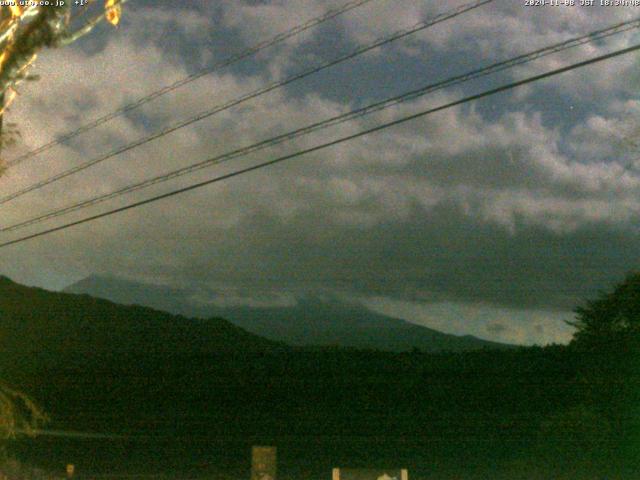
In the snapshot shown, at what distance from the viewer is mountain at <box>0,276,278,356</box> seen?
32.4m

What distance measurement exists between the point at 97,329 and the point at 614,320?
20268 millimetres

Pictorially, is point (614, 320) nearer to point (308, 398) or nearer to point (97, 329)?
point (308, 398)

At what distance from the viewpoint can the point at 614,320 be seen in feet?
79.6

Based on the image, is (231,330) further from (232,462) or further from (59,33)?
(59,33)

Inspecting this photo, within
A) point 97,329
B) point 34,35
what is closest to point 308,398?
point 97,329

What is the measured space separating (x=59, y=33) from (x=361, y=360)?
22615mm

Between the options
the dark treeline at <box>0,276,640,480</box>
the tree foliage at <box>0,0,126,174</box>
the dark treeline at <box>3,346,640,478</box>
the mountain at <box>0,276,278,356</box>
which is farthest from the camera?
the mountain at <box>0,276,278,356</box>

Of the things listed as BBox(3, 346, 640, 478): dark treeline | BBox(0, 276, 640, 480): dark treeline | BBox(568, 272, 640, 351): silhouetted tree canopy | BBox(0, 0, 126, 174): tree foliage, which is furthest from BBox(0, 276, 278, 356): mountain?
BBox(0, 0, 126, 174): tree foliage

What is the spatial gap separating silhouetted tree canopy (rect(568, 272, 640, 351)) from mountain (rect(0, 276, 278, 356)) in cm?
1274

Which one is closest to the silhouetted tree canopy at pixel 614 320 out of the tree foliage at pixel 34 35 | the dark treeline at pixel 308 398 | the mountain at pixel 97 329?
the dark treeline at pixel 308 398

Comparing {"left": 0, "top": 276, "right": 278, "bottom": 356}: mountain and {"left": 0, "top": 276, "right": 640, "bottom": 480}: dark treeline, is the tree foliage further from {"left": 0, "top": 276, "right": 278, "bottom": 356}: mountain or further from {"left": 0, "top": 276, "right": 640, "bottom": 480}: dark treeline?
{"left": 0, "top": 276, "right": 278, "bottom": 356}: mountain

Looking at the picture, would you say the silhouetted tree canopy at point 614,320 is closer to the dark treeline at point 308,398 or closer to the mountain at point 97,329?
the dark treeline at point 308,398

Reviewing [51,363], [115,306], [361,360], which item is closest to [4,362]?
[51,363]

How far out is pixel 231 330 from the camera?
33719 mm
